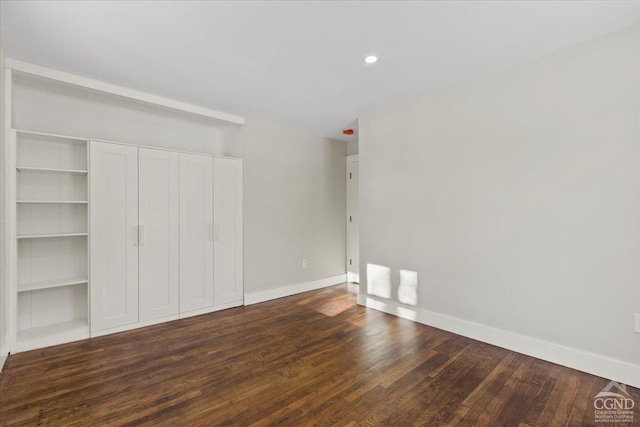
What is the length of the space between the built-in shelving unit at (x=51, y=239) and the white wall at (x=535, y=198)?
3.56 meters

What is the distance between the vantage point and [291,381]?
222cm

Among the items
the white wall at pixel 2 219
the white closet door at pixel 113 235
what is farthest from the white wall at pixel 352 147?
the white wall at pixel 2 219

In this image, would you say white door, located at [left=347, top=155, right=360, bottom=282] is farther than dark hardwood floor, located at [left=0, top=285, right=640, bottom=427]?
Yes

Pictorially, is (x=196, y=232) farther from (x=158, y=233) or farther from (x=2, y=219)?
(x=2, y=219)

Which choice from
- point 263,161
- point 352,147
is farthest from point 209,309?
point 352,147

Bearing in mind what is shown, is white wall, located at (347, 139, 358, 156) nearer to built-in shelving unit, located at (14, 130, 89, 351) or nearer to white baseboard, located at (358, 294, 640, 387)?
white baseboard, located at (358, 294, 640, 387)

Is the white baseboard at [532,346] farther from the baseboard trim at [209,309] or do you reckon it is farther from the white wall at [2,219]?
the white wall at [2,219]

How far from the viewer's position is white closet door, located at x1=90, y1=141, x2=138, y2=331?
9.93ft

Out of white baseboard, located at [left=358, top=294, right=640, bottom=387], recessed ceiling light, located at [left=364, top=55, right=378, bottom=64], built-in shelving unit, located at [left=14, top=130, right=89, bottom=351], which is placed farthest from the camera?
built-in shelving unit, located at [left=14, top=130, right=89, bottom=351]

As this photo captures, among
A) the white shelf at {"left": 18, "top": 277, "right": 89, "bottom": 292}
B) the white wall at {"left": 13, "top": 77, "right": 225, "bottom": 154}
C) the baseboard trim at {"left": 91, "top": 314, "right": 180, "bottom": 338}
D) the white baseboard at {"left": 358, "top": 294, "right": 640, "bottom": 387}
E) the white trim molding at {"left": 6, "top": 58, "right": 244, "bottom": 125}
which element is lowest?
the baseboard trim at {"left": 91, "top": 314, "right": 180, "bottom": 338}

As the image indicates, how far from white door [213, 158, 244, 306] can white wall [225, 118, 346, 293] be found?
0.13m

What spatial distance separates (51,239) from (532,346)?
4.73 meters

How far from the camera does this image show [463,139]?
3076 millimetres

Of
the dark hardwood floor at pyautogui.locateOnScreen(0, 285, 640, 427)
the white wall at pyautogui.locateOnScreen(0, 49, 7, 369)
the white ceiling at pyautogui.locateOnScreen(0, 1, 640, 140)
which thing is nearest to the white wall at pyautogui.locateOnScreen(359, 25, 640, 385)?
the white ceiling at pyautogui.locateOnScreen(0, 1, 640, 140)
